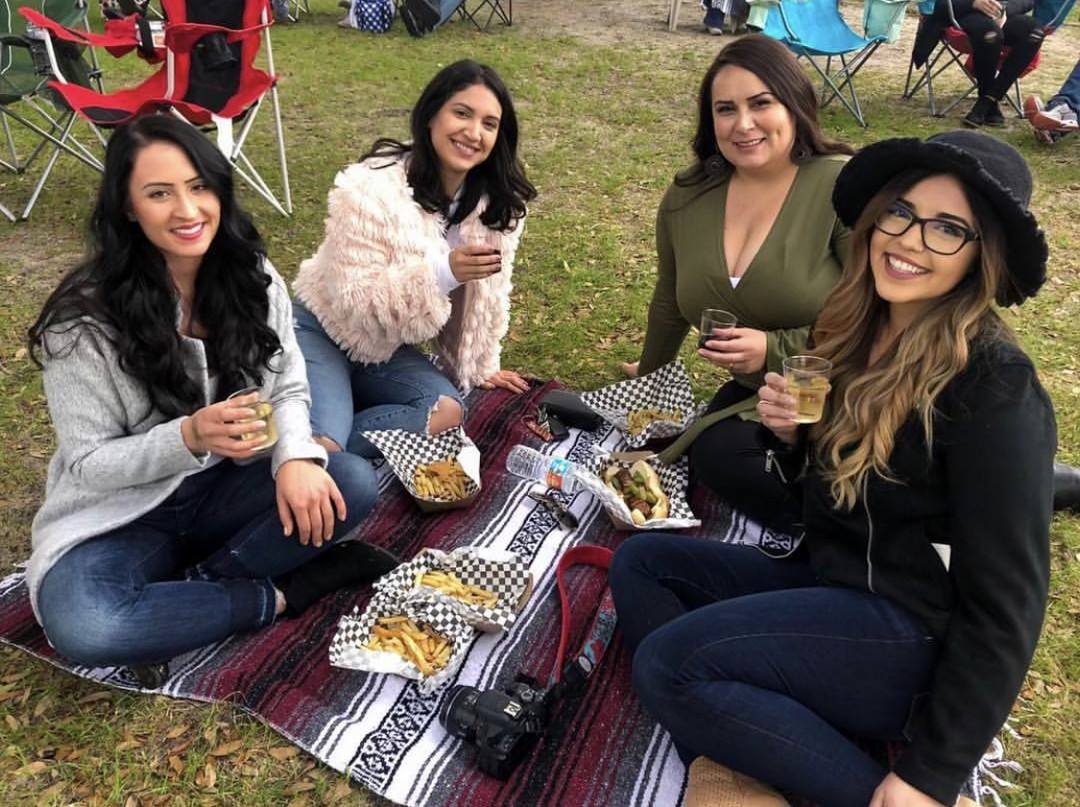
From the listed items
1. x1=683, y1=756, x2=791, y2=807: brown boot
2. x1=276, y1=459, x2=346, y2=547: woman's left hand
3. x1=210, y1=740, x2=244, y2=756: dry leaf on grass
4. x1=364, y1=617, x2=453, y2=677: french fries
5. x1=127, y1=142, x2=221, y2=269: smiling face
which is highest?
x1=127, y1=142, x2=221, y2=269: smiling face

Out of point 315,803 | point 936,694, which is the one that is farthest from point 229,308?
point 936,694

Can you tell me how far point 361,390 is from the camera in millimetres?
3682

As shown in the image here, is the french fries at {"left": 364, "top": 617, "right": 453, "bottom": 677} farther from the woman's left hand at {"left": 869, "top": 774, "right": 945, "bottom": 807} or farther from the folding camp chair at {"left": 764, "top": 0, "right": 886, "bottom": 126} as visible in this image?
the folding camp chair at {"left": 764, "top": 0, "right": 886, "bottom": 126}

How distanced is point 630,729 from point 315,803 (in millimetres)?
904

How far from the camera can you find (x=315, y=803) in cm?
222

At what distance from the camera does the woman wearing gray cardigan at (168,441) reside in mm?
2297

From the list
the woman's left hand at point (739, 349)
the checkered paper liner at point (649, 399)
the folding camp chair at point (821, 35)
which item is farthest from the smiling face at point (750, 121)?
the folding camp chair at point (821, 35)

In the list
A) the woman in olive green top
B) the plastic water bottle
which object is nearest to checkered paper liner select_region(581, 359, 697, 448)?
the woman in olive green top

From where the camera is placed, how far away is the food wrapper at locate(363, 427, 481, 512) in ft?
10.5

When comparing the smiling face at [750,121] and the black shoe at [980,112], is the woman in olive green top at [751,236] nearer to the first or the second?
the smiling face at [750,121]

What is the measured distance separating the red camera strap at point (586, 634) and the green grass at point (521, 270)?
660 millimetres

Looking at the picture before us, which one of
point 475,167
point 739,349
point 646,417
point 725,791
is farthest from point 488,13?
point 725,791

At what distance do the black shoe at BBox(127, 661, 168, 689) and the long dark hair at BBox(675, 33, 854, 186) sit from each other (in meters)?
2.67

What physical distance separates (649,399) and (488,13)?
10.6 meters
